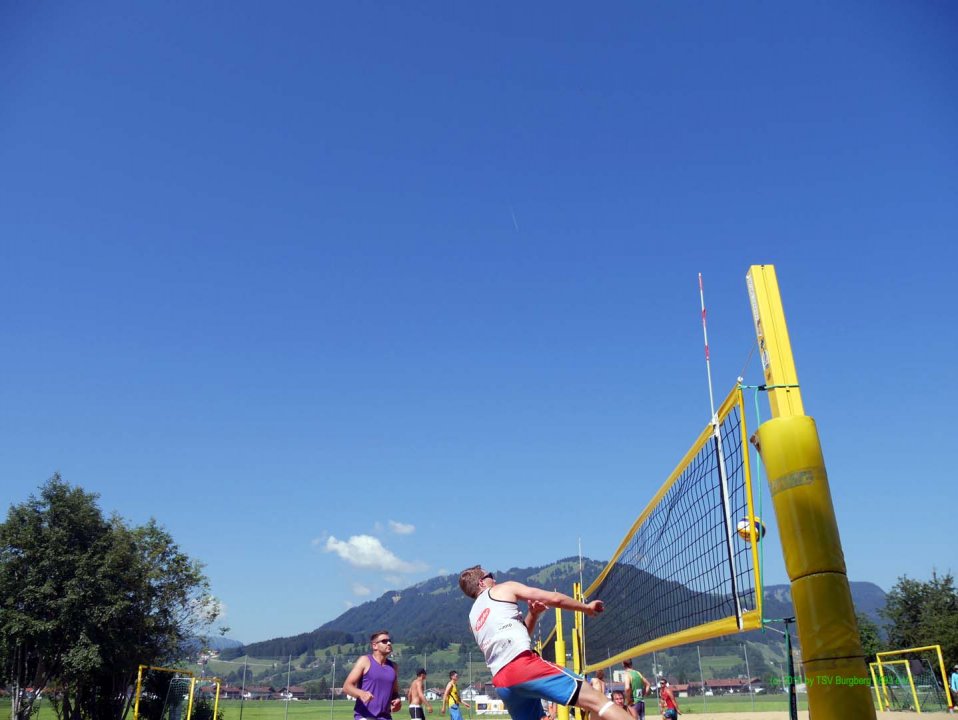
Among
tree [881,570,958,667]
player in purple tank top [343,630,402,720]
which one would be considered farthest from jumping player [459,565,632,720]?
tree [881,570,958,667]

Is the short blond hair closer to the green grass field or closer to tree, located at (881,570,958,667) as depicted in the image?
the green grass field

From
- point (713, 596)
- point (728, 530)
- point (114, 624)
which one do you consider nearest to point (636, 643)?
point (713, 596)

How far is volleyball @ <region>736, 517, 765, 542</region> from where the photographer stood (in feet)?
14.4

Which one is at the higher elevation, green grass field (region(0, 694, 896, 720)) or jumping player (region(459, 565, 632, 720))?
jumping player (region(459, 565, 632, 720))

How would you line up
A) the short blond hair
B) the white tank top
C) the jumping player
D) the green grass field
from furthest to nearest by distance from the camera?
1. the green grass field
2. the short blond hair
3. the white tank top
4. the jumping player

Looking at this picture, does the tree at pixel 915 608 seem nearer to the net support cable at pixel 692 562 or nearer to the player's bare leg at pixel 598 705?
the net support cable at pixel 692 562

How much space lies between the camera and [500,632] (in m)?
3.80

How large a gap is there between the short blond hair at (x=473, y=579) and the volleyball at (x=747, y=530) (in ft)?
5.30

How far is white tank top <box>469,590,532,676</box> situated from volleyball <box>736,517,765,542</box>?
154 cm

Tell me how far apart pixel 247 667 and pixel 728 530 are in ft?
Answer: 107

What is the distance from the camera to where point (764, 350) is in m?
4.27

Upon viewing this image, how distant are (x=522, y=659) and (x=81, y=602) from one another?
838 inches

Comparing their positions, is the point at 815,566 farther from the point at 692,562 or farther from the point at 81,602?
the point at 81,602

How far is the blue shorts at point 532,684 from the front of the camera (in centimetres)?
352
